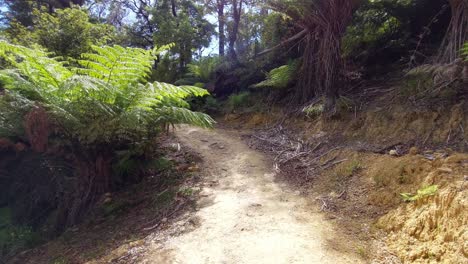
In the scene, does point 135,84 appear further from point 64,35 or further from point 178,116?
point 64,35

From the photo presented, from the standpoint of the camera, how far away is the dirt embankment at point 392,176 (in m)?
2.36

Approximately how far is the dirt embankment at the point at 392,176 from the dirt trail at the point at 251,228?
0.24m

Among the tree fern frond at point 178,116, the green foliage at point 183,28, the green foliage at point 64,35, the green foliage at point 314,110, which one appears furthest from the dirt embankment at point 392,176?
the green foliage at point 183,28

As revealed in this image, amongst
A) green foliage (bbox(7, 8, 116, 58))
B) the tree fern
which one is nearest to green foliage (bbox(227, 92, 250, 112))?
green foliage (bbox(7, 8, 116, 58))

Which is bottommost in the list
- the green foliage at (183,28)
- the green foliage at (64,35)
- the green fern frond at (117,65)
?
the green fern frond at (117,65)

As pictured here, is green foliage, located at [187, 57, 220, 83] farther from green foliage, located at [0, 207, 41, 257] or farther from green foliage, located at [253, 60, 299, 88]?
green foliage, located at [0, 207, 41, 257]

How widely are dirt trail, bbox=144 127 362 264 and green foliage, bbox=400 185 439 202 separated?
703 millimetres

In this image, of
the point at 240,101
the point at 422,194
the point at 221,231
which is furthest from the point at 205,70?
the point at 422,194

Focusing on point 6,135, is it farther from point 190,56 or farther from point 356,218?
point 190,56

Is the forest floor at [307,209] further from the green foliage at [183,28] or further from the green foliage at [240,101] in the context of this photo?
the green foliage at [183,28]

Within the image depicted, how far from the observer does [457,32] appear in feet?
13.1

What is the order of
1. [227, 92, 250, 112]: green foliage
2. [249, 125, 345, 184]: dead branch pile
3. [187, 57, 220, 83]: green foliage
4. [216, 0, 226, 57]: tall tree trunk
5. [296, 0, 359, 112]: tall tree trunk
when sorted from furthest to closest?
[216, 0, 226, 57]: tall tree trunk, [187, 57, 220, 83]: green foliage, [227, 92, 250, 112]: green foliage, [296, 0, 359, 112]: tall tree trunk, [249, 125, 345, 184]: dead branch pile

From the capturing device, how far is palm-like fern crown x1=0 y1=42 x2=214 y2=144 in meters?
3.56

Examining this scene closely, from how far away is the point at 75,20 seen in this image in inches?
299
